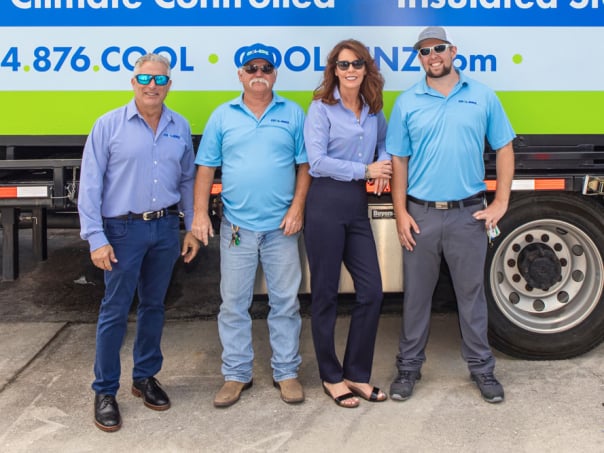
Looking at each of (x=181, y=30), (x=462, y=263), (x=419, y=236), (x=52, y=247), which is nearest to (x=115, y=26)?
(x=181, y=30)

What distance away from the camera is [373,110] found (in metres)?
3.44

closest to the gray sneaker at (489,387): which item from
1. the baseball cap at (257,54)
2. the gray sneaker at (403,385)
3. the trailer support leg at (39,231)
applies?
the gray sneaker at (403,385)

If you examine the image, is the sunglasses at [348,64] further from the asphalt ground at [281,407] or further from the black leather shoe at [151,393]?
the black leather shoe at [151,393]

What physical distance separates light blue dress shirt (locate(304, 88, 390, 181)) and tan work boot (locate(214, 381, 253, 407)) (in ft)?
3.92

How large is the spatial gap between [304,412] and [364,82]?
168cm

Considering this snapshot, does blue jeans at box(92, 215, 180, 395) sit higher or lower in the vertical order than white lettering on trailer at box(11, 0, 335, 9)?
lower

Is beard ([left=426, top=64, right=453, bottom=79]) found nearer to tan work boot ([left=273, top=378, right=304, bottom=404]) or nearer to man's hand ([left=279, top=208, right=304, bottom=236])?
man's hand ([left=279, top=208, right=304, bottom=236])

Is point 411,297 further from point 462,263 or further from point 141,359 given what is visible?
point 141,359

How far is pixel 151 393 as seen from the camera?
3561mm

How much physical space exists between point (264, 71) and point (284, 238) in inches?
33.1

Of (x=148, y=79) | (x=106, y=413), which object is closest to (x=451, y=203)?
(x=148, y=79)

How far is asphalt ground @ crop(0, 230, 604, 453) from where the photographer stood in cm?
320

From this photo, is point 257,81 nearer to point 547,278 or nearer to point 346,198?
point 346,198

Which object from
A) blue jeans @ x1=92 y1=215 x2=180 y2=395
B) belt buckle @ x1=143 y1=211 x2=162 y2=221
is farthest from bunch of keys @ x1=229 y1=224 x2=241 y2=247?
belt buckle @ x1=143 y1=211 x2=162 y2=221
